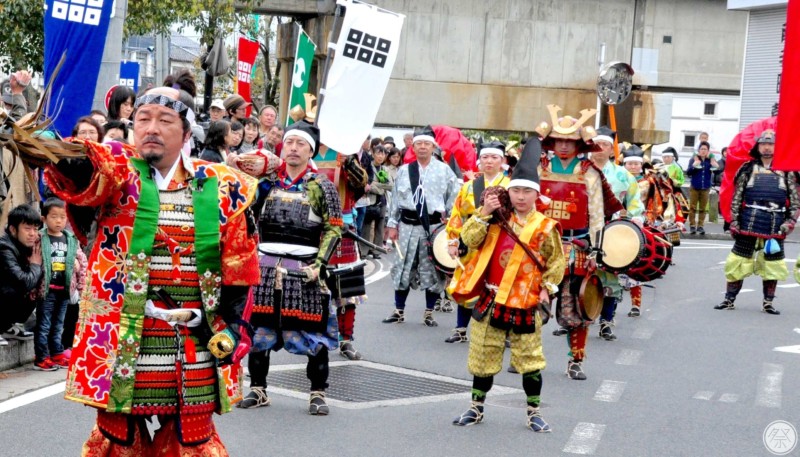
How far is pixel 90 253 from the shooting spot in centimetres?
454

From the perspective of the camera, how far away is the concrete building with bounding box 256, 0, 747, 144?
103ft

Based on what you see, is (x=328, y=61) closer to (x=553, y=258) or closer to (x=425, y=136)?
(x=425, y=136)

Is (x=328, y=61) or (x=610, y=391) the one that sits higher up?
(x=328, y=61)

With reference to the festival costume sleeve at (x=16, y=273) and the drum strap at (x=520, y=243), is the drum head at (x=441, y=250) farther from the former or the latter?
the festival costume sleeve at (x=16, y=273)

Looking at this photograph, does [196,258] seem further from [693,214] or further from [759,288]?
[693,214]

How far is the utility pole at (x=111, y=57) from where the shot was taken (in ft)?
34.6

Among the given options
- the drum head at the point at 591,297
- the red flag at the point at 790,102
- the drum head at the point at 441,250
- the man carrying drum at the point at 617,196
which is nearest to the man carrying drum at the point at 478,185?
the drum head at the point at 441,250

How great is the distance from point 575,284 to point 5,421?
15.4ft

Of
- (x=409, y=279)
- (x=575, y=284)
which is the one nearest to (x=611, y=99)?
(x=409, y=279)

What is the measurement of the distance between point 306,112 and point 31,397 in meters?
3.67

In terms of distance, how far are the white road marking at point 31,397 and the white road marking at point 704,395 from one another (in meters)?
4.63

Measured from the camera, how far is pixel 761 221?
13789 millimetres

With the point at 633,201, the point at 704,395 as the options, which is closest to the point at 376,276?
the point at 633,201

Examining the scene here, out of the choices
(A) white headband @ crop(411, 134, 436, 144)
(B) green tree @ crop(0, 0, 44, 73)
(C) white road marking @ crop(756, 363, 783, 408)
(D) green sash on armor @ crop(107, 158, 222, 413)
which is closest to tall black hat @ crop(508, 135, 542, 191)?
(C) white road marking @ crop(756, 363, 783, 408)
